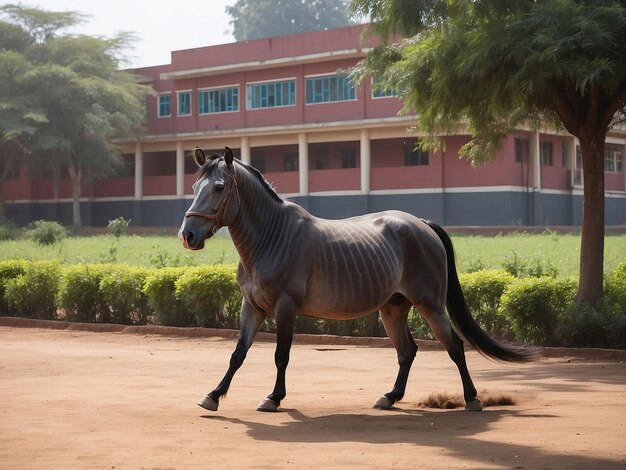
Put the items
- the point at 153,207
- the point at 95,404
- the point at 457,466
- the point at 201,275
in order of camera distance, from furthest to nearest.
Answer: the point at 153,207
the point at 201,275
the point at 95,404
the point at 457,466

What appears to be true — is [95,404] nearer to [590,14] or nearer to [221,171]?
[221,171]

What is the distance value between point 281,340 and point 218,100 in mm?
46900

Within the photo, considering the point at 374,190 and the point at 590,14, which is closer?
the point at 590,14

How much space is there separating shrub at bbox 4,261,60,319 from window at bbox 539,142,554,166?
3287 cm

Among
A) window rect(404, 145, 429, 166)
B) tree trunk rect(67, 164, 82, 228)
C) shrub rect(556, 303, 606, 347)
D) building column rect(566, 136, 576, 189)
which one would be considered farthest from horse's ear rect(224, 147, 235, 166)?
tree trunk rect(67, 164, 82, 228)

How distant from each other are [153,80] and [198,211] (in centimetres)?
5133

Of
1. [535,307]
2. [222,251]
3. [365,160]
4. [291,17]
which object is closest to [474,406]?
[535,307]

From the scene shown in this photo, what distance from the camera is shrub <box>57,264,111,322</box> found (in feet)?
62.5

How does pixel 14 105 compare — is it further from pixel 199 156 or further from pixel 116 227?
pixel 199 156

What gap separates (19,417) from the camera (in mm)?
8039

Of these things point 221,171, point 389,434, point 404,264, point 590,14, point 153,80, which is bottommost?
point 389,434

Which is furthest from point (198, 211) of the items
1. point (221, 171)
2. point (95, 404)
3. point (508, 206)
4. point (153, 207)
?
point (153, 207)

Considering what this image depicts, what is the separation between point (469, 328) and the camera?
9445 mm

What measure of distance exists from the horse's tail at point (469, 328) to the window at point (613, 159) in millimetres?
43799
